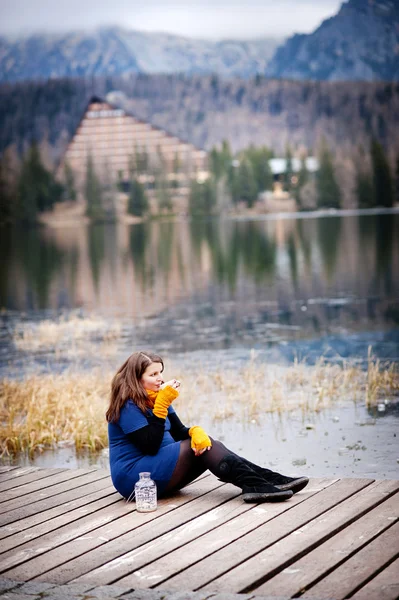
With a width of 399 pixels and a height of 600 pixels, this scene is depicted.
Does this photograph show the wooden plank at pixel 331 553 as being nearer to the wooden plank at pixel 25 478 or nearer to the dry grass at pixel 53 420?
the wooden plank at pixel 25 478

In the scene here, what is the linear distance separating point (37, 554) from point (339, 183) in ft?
454

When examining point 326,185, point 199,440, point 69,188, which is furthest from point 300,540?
point 69,188

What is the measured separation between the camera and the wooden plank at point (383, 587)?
418 centimetres

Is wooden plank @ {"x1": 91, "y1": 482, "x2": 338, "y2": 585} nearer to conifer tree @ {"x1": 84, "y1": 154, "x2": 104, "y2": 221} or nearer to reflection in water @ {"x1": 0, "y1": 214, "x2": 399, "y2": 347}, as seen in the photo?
reflection in water @ {"x1": 0, "y1": 214, "x2": 399, "y2": 347}

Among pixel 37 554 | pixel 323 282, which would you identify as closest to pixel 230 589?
pixel 37 554

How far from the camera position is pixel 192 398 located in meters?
12.3

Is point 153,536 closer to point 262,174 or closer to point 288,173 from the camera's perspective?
point 262,174

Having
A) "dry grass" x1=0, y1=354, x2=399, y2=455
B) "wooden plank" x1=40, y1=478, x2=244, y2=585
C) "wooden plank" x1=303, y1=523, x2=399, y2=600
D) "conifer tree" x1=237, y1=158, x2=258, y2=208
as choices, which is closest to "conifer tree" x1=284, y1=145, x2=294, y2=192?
"conifer tree" x1=237, y1=158, x2=258, y2=208

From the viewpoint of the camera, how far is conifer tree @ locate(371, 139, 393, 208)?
13038 cm

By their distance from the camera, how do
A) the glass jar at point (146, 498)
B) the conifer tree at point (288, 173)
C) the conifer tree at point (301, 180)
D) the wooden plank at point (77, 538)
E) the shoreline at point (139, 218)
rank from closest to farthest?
the wooden plank at point (77, 538)
the glass jar at point (146, 498)
the shoreline at point (139, 218)
the conifer tree at point (301, 180)
the conifer tree at point (288, 173)

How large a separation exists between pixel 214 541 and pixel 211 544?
0.16ft

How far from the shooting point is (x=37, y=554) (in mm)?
5023

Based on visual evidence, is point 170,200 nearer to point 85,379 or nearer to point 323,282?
point 323,282

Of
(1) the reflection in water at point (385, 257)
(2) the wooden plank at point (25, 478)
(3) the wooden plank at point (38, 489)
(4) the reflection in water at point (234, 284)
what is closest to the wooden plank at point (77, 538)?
(3) the wooden plank at point (38, 489)
